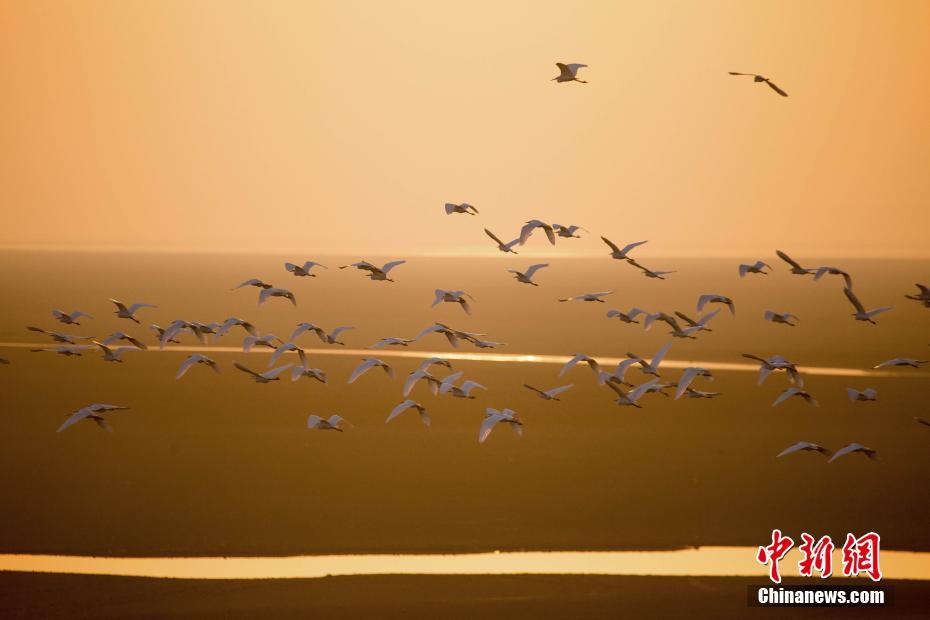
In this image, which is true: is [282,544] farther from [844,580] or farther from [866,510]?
[866,510]

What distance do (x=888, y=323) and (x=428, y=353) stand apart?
40.9 m

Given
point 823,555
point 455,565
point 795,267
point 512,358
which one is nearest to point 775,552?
point 823,555

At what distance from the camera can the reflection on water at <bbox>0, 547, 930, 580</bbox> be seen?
1421 inches

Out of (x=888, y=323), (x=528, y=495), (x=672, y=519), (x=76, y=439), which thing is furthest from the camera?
(x=888, y=323)

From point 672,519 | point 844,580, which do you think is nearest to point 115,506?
point 672,519

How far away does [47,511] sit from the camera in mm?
41969

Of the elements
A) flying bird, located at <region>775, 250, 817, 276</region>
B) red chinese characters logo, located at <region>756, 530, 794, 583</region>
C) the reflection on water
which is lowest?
the reflection on water

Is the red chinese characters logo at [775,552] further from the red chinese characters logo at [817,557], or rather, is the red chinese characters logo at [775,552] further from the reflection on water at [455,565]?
the red chinese characters logo at [817,557]

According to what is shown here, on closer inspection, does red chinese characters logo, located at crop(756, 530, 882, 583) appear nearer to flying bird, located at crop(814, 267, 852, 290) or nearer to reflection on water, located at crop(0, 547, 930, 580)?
reflection on water, located at crop(0, 547, 930, 580)

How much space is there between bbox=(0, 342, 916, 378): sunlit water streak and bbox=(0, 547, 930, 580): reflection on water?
127ft

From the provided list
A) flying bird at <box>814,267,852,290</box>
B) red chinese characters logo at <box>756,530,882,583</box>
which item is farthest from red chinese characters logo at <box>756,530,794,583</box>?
flying bird at <box>814,267,852,290</box>

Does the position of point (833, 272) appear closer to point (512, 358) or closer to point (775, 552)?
point (775, 552)

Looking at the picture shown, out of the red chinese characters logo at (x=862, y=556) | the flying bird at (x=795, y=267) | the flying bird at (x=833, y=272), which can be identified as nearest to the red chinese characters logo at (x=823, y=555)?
the red chinese characters logo at (x=862, y=556)

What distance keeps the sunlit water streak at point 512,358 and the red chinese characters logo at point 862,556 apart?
118 feet
